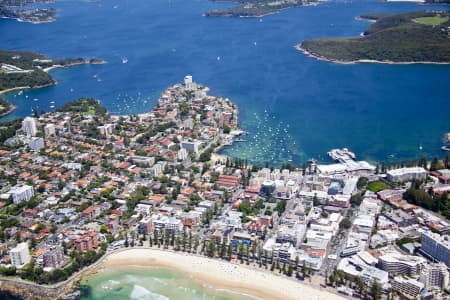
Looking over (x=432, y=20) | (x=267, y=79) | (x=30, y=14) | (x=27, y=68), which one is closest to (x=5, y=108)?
(x=27, y=68)

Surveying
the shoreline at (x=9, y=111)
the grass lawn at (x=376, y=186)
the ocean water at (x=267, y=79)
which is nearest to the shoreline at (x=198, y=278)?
the grass lawn at (x=376, y=186)

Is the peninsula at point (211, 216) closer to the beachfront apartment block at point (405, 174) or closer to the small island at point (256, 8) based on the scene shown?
the beachfront apartment block at point (405, 174)

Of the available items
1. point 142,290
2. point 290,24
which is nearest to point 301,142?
point 142,290

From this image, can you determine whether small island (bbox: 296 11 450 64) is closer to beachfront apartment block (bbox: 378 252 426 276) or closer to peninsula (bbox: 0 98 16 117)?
peninsula (bbox: 0 98 16 117)

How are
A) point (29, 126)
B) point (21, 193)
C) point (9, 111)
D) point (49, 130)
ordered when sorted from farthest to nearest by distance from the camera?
1. point (9, 111)
2. point (49, 130)
3. point (29, 126)
4. point (21, 193)

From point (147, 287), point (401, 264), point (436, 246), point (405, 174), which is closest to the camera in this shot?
point (401, 264)

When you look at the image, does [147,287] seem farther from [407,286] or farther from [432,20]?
[432,20]
